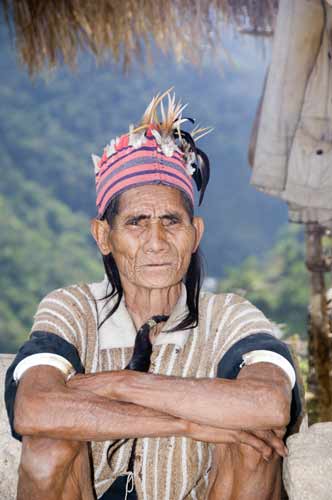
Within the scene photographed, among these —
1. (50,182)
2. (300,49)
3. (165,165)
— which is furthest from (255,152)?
(50,182)

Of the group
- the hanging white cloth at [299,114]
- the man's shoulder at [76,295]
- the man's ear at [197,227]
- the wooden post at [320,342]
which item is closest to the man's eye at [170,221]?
the man's ear at [197,227]

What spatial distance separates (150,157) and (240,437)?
3.16 feet

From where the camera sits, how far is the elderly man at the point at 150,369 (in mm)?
2027

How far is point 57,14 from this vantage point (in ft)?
13.3

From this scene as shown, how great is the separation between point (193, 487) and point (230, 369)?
459 millimetres

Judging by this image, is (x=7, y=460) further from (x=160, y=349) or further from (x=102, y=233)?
(x=102, y=233)

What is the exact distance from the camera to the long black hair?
2418 millimetres

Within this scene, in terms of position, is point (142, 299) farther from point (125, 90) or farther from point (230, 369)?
point (125, 90)

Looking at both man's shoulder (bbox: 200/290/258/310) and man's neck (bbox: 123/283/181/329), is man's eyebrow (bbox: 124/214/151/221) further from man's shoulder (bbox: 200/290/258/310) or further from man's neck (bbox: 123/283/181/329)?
man's shoulder (bbox: 200/290/258/310)

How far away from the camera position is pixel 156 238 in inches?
93.3

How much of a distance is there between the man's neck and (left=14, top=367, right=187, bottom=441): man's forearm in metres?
0.47

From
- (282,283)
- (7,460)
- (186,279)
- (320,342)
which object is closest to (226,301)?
(186,279)

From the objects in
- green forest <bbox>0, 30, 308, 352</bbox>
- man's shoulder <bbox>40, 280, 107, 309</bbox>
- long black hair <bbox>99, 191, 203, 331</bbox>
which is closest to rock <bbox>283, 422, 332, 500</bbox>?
long black hair <bbox>99, 191, 203, 331</bbox>

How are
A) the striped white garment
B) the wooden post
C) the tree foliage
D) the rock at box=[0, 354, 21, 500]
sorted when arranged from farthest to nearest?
1. the tree foliage
2. the wooden post
3. the rock at box=[0, 354, 21, 500]
4. the striped white garment
